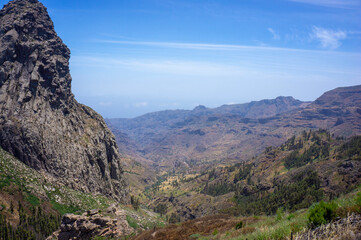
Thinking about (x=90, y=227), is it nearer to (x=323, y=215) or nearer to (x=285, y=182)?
(x=323, y=215)

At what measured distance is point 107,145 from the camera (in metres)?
108

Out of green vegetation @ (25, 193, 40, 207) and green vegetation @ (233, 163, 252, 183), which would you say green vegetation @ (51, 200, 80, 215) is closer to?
green vegetation @ (25, 193, 40, 207)

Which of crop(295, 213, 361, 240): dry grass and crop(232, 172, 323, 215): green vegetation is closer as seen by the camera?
crop(295, 213, 361, 240): dry grass

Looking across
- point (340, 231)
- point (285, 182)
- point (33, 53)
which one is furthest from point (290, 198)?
point (33, 53)

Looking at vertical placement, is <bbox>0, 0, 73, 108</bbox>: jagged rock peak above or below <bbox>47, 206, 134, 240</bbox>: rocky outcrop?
above

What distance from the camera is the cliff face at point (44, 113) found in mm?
75312

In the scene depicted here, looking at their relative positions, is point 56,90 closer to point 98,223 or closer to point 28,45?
point 28,45

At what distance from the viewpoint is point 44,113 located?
84.0 metres

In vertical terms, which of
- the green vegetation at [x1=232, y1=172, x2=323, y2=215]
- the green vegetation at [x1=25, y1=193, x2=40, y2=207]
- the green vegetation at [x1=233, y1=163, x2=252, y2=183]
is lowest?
the green vegetation at [x1=233, y1=163, x2=252, y2=183]

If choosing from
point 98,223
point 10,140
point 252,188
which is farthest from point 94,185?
point 252,188

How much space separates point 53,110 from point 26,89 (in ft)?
40.1

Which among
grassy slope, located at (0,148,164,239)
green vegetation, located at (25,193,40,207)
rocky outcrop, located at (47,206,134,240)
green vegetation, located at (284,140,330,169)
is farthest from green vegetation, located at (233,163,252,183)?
rocky outcrop, located at (47,206,134,240)

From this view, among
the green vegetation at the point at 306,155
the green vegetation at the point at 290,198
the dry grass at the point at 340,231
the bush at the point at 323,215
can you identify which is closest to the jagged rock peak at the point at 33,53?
the green vegetation at the point at 290,198

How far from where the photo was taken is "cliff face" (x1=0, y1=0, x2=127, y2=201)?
75.3 m
